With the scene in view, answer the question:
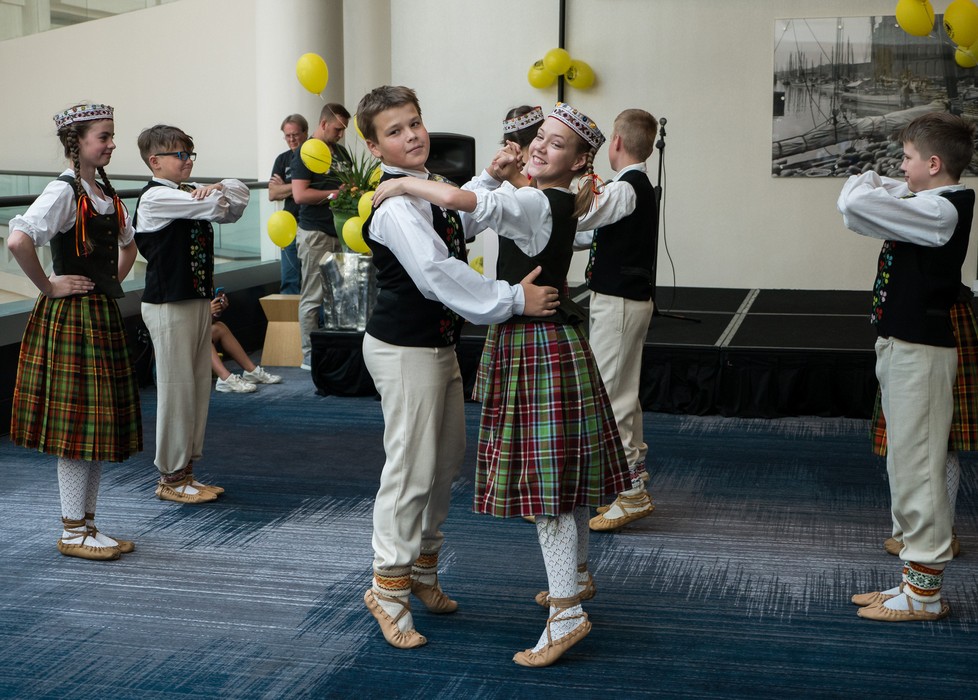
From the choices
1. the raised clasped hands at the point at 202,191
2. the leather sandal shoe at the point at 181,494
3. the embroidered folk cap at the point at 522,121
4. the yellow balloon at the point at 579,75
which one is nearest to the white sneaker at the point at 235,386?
the leather sandal shoe at the point at 181,494

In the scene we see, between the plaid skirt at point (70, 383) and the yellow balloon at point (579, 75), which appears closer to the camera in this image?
the plaid skirt at point (70, 383)

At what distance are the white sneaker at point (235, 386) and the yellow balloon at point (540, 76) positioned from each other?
12.5ft

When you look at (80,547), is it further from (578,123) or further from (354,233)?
(354,233)

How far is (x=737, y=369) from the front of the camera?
17.4 feet

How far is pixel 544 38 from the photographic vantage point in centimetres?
859

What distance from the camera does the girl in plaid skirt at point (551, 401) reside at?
8.17 ft

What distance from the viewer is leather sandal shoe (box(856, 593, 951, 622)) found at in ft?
9.27

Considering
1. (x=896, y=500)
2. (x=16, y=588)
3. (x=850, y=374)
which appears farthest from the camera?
(x=850, y=374)

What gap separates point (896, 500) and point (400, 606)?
1343mm

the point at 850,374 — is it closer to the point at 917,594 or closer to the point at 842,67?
the point at 917,594

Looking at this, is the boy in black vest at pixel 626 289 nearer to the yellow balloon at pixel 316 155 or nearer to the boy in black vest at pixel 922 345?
the boy in black vest at pixel 922 345

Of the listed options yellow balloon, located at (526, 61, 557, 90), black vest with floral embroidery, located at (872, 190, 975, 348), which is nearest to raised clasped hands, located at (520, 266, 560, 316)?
black vest with floral embroidery, located at (872, 190, 975, 348)

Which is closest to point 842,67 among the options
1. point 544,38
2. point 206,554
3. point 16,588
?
point 544,38

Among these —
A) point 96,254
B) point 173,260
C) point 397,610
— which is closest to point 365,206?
point 173,260
